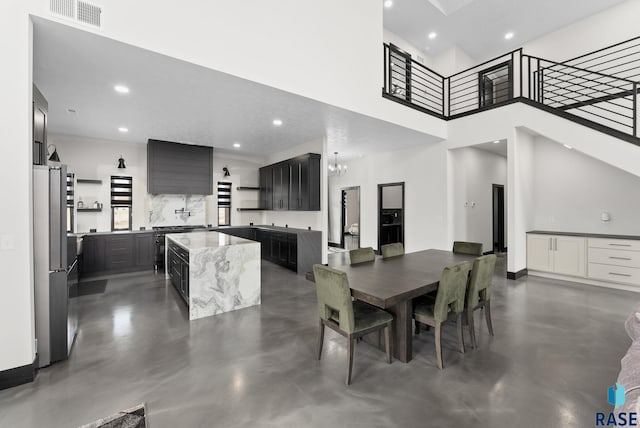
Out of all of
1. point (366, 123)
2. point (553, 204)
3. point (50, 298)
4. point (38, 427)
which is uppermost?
point (366, 123)

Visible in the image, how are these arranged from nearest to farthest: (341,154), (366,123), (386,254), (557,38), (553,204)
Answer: (386,254) < (366,123) < (553,204) < (557,38) < (341,154)

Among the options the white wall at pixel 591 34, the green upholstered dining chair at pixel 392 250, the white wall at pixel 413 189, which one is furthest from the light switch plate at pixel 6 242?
the white wall at pixel 591 34

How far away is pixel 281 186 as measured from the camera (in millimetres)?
7059

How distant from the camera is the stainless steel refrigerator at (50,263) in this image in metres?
2.41

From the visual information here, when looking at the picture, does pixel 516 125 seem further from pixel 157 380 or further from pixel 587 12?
pixel 157 380

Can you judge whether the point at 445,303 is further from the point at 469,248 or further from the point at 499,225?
the point at 499,225

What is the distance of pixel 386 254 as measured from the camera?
12.7 feet

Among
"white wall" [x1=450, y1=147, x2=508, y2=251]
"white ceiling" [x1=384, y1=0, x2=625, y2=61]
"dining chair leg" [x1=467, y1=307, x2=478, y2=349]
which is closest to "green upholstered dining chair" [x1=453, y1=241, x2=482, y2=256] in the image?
"dining chair leg" [x1=467, y1=307, x2=478, y2=349]

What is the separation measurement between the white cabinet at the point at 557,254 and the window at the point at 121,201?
8715 mm

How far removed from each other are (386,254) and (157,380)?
2.89 metres

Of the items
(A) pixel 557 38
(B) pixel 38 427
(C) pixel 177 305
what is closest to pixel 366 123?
(C) pixel 177 305

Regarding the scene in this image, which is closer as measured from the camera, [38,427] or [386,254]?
[38,427]

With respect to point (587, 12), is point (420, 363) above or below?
below

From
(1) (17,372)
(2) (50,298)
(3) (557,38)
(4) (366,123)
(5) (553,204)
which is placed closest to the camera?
(1) (17,372)
